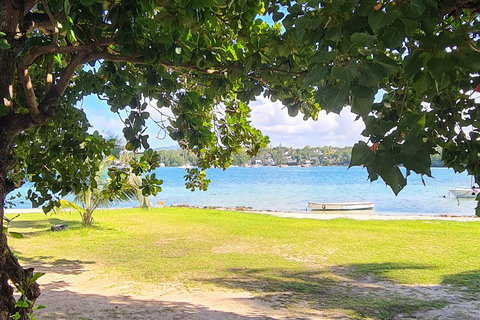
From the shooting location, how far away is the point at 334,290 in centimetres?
625

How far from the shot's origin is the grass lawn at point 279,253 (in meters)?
6.57

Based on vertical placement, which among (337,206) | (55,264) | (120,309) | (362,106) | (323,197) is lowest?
(120,309)

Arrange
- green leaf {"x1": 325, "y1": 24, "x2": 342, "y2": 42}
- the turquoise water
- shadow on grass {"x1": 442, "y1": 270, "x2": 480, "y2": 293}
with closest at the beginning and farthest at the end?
green leaf {"x1": 325, "y1": 24, "x2": 342, "y2": 42} → shadow on grass {"x1": 442, "y1": 270, "x2": 480, "y2": 293} → the turquoise water

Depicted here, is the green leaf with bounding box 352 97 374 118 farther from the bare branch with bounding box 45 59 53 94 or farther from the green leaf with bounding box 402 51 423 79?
the bare branch with bounding box 45 59 53 94

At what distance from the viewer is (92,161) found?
Answer: 3400 mm

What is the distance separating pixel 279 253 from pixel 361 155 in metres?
8.47

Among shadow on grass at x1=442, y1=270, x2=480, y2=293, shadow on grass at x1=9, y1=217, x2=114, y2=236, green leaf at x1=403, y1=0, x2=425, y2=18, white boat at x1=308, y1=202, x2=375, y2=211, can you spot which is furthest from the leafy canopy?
white boat at x1=308, y1=202, x2=375, y2=211

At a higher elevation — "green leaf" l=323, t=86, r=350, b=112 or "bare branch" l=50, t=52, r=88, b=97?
"bare branch" l=50, t=52, r=88, b=97

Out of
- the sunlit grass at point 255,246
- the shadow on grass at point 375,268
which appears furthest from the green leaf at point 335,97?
the shadow on grass at point 375,268

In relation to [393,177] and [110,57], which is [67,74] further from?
[393,177]

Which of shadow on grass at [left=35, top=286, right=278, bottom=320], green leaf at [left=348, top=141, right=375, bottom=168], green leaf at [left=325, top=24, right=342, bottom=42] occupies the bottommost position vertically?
shadow on grass at [left=35, top=286, right=278, bottom=320]

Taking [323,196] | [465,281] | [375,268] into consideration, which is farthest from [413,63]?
[323,196]

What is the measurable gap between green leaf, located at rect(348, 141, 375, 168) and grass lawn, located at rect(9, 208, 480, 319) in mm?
4695

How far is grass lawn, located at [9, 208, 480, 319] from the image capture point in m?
6.57
